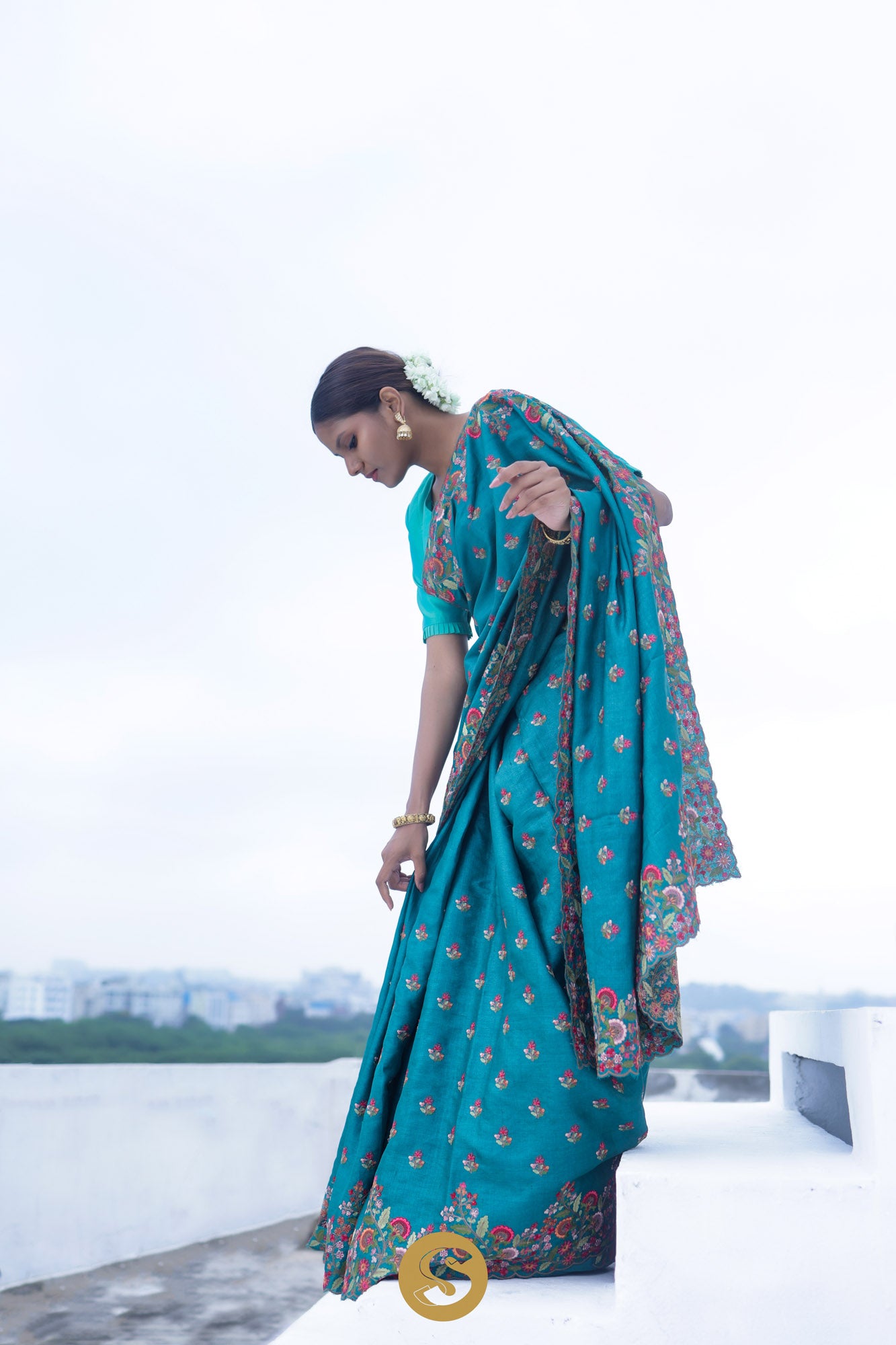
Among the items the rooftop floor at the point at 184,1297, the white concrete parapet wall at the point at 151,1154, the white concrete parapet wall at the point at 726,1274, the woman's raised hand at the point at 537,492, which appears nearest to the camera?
the white concrete parapet wall at the point at 726,1274

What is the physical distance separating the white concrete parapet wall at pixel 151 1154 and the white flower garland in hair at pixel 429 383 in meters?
2.81

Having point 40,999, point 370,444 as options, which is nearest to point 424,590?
point 370,444

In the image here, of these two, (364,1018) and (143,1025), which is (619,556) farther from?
(364,1018)

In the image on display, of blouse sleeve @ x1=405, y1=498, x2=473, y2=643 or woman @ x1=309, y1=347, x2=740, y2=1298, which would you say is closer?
woman @ x1=309, y1=347, x2=740, y2=1298

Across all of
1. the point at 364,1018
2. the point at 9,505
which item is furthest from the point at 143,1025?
the point at 9,505

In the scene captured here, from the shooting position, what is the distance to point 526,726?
129 centimetres

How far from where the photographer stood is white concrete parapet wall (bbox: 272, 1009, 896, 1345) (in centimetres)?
100

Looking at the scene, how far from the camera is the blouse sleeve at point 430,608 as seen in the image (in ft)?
4.90

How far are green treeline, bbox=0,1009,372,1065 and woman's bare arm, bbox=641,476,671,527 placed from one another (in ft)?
13.3

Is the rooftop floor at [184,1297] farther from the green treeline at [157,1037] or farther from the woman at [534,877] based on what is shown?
the woman at [534,877]

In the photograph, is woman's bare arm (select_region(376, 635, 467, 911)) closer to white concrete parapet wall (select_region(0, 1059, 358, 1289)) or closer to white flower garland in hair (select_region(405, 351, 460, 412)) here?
white flower garland in hair (select_region(405, 351, 460, 412))

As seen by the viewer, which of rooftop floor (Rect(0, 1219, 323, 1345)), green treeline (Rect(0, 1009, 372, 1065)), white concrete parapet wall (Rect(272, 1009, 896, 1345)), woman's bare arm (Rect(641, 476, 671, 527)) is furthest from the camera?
green treeline (Rect(0, 1009, 372, 1065))

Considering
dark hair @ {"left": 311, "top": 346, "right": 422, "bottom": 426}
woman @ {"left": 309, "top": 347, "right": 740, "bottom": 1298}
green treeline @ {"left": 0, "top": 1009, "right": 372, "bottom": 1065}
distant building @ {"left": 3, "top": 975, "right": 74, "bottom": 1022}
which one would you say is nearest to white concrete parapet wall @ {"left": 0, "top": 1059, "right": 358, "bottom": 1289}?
green treeline @ {"left": 0, "top": 1009, "right": 372, "bottom": 1065}

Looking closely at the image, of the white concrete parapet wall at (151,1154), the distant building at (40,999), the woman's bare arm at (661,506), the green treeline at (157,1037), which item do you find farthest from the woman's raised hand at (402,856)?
the distant building at (40,999)
